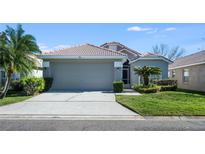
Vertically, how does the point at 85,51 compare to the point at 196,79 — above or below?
above

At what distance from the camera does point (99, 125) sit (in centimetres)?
796

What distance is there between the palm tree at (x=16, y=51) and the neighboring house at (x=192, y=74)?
14.0m

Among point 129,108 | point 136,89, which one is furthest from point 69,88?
point 129,108

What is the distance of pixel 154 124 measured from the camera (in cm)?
817

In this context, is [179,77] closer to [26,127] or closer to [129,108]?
[129,108]

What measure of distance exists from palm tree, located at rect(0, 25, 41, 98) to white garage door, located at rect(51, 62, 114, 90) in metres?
5.58

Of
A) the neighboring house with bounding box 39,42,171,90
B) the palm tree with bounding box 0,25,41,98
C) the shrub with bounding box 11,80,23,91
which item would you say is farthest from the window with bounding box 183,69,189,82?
the shrub with bounding box 11,80,23,91

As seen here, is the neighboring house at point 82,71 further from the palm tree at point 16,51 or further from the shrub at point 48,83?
the palm tree at point 16,51

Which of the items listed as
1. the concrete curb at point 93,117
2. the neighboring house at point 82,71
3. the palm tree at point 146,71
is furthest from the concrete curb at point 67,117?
the neighboring house at point 82,71

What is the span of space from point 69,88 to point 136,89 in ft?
20.9

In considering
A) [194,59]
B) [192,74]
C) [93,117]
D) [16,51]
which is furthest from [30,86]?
[194,59]

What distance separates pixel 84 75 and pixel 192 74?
411 inches

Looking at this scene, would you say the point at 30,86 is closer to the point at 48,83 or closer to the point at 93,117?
the point at 48,83

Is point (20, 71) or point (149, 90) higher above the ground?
point (20, 71)
